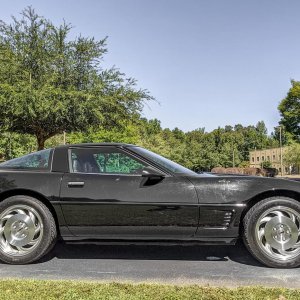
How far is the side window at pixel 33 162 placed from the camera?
15.0 feet

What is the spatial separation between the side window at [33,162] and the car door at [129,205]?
14.8 inches

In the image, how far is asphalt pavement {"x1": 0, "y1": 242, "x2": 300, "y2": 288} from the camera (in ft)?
12.3

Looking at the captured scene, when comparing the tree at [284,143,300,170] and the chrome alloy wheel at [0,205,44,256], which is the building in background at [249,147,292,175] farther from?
the chrome alloy wheel at [0,205,44,256]

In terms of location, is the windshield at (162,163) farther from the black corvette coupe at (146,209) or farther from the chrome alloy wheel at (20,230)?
the chrome alloy wheel at (20,230)

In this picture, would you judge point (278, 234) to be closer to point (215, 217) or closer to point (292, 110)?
point (215, 217)

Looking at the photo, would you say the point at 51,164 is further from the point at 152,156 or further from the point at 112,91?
the point at 112,91

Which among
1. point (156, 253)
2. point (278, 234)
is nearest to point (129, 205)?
point (156, 253)

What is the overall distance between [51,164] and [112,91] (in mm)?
12983

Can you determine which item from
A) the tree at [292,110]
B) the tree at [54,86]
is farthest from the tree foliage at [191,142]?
the tree at [292,110]

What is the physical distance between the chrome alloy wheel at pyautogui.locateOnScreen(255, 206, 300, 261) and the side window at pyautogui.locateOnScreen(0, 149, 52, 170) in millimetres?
2425

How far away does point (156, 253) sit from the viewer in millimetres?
4738

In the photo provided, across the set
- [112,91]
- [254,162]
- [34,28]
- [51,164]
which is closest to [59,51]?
[34,28]

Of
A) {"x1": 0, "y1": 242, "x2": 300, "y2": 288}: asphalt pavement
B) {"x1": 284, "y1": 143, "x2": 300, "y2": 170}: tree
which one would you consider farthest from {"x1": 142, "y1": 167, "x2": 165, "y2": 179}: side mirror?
{"x1": 284, "y1": 143, "x2": 300, "y2": 170}: tree

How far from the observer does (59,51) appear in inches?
661
